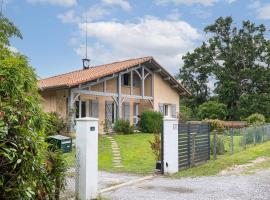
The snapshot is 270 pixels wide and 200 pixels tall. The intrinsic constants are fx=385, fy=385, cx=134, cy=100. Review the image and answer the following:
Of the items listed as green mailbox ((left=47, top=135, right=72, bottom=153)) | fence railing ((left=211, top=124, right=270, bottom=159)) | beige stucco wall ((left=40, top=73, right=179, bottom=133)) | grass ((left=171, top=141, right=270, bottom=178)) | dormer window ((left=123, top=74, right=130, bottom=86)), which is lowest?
grass ((left=171, top=141, right=270, bottom=178))

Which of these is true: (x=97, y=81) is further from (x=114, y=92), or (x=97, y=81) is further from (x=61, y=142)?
(x=61, y=142)

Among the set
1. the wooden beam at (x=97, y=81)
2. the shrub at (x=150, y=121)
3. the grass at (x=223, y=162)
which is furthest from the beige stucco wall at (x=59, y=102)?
the grass at (x=223, y=162)

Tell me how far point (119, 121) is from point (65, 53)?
→ 20.2 feet

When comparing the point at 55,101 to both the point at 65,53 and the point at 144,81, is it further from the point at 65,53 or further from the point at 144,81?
the point at 144,81

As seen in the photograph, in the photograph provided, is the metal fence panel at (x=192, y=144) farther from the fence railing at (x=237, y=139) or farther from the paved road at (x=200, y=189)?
the paved road at (x=200, y=189)

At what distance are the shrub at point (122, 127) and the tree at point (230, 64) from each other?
2447cm

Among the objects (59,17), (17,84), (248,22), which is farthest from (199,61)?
(17,84)

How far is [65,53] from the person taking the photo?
77.4 ft

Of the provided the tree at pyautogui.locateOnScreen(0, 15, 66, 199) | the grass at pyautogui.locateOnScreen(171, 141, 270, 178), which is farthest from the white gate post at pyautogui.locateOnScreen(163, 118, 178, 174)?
the tree at pyautogui.locateOnScreen(0, 15, 66, 199)

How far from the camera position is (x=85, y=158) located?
7.67 meters

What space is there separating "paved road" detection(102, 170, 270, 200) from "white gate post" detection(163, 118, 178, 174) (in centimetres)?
88

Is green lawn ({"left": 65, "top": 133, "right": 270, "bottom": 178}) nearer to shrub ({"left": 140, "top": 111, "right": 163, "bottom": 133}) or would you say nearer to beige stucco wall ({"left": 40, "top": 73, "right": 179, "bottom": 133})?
beige stucco wall ({"left": 40, "top": 73, "right": 179, "bottom": 133})

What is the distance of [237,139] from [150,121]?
8454 millimetres

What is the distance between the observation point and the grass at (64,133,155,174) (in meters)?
13.1
